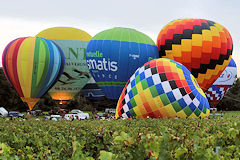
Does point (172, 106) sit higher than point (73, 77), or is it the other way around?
point (172, 106)

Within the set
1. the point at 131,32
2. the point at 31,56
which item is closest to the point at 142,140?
the point at 131,32

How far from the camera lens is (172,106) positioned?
14117 mm

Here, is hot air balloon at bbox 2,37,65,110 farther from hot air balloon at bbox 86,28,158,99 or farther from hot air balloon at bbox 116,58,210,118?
hot air balloon at bbox 116,58,210,118

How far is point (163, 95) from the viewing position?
14078 millimetres

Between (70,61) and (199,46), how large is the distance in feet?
57.3

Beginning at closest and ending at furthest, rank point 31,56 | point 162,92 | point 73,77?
point 162,92, point 31,56, point 73,77

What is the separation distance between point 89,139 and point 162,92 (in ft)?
25.8

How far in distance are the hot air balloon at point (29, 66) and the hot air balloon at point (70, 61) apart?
7.20m

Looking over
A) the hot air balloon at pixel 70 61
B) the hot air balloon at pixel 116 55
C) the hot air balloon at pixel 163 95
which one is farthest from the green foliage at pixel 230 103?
the hot air balloon at pixel 163 95

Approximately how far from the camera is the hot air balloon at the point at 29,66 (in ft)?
89.6

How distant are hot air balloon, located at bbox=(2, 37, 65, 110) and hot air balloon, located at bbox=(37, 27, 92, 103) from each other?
7.20 meters

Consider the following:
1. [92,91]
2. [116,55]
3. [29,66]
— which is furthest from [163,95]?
[92,91]

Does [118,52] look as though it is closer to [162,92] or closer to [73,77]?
A: [162,92]

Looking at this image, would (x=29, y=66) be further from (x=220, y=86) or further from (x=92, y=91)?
(x=220, y=86)
